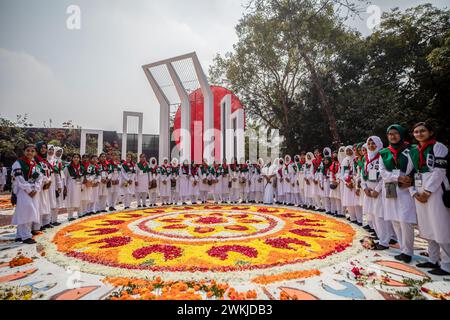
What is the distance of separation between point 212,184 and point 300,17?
11327mm

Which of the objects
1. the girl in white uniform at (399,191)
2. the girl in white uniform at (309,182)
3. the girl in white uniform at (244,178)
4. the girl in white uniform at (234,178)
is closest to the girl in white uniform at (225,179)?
the girl in white uniform at (234,178)

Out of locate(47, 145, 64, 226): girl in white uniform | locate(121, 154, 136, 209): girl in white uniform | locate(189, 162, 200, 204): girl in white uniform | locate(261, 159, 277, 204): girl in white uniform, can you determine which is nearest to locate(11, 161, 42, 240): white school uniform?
locate(47, 145, 64, 226): girl in white uniform

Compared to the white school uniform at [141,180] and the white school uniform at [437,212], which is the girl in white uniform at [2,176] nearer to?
the white school uniform at [141,180]

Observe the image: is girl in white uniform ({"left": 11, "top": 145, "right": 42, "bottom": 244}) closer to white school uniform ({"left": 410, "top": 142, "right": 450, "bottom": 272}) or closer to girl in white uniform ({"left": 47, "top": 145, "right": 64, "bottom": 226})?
girl in white uniform ({"left": 47, "top": 145, "right": 64, "bottom": 226})

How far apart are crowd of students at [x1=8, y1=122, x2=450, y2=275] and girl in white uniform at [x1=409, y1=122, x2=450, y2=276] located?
0.04 feet

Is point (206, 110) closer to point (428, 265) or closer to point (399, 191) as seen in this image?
point (399, 191)

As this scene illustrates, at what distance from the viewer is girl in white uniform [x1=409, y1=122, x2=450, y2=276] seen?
3.44 m

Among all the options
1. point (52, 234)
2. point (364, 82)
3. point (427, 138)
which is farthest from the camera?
point (364, 82)

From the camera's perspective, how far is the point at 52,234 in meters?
5.72

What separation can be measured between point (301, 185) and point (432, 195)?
656 cm

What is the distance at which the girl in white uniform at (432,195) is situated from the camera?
135 inches

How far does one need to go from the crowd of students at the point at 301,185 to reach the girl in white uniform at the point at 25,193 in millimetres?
17

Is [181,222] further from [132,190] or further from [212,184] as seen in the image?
[212,184]
